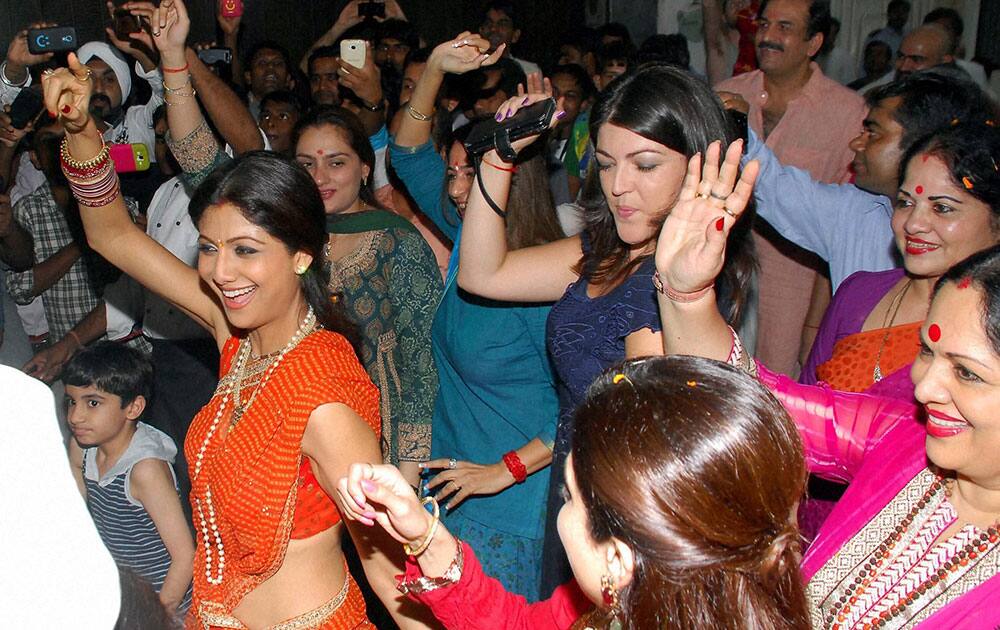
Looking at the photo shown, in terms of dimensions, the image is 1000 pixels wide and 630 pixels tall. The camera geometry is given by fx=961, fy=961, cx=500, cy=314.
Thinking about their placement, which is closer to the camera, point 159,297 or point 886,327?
point 886,327

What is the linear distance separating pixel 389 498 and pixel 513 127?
103 cm

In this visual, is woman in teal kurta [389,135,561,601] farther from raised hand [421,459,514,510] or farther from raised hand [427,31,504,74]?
raised hand [427,31,504,74]

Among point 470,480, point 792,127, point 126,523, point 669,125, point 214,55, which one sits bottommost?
point 126,523

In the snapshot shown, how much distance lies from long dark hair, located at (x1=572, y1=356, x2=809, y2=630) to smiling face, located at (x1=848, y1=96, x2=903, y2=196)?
1694mm

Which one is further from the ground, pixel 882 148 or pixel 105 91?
pixel 882 148

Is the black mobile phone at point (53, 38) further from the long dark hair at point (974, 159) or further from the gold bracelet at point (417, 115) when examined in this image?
the long dark hair at point (974, 159)

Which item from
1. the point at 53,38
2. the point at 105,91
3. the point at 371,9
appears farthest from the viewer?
the point at 371,9

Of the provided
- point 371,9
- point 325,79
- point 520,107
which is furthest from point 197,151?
point 371,9

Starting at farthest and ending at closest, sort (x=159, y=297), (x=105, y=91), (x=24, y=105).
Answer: (x=105, y=91), (x=159, y=297), (x=24, y=105)

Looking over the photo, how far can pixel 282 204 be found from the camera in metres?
1.93

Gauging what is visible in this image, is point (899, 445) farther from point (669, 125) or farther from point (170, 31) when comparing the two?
point (170, 31)

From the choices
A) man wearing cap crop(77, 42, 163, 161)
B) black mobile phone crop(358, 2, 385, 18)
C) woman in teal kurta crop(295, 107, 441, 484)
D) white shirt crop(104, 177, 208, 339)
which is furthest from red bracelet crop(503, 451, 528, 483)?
black mobile phone crop(358, 2, 385, 18)

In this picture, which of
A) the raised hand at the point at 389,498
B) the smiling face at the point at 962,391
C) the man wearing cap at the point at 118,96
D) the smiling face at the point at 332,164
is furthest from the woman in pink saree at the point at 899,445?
the man wearing cap at the point at 118,96

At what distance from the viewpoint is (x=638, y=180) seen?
1.81 metres
